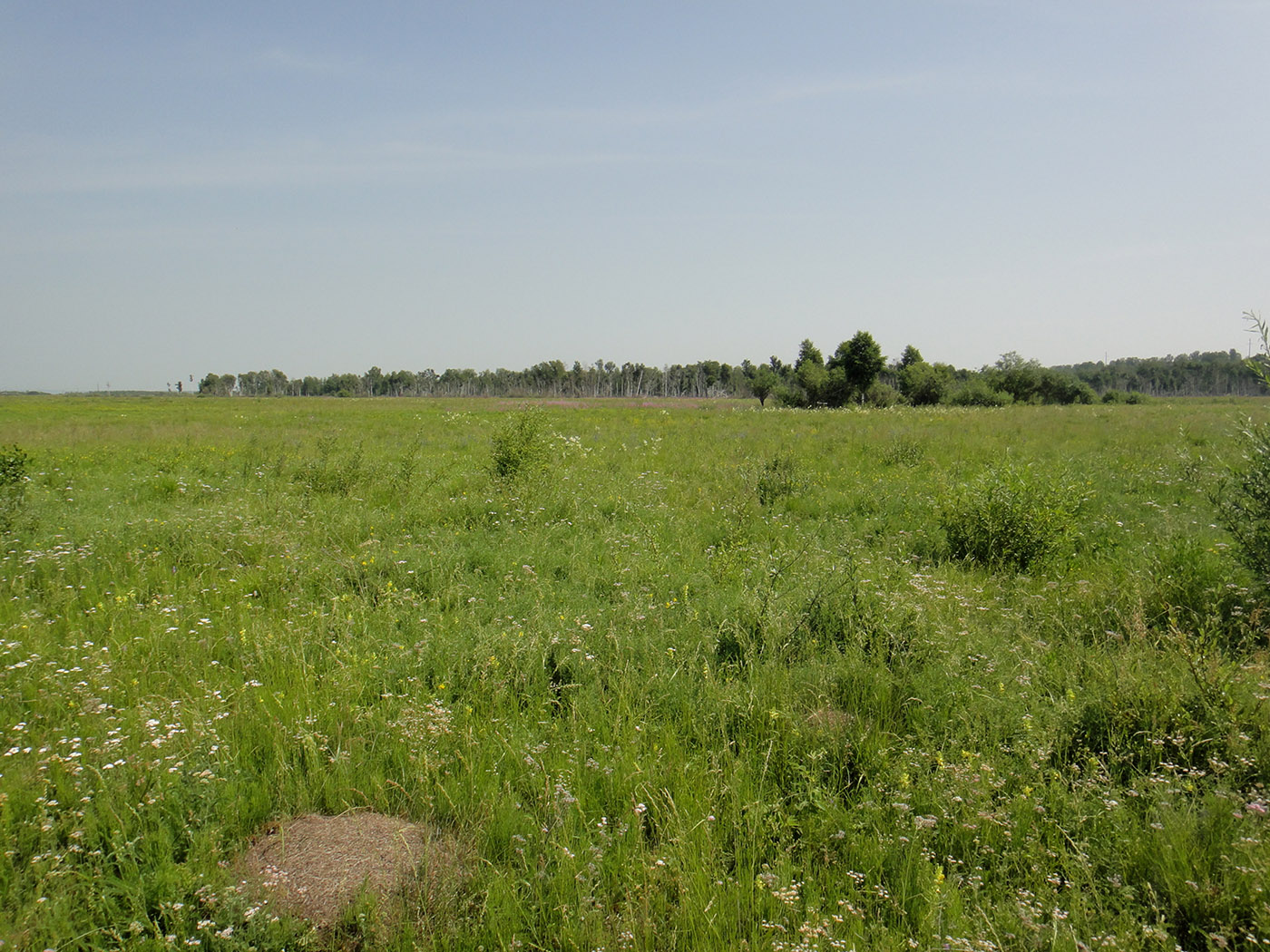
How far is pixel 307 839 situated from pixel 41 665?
121 inches

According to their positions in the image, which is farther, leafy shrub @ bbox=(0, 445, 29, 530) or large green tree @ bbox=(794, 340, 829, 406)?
large green tree @ bbox=(794, 340, 829, 406)

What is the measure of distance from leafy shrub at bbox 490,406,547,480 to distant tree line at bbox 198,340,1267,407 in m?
9.12

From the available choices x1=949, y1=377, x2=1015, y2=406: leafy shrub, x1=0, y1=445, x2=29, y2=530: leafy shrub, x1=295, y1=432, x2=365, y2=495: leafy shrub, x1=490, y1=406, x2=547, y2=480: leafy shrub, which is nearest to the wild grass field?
x1=0, y1=445, x2=29, y2=530: leafy shrub

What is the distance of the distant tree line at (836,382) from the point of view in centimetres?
6425

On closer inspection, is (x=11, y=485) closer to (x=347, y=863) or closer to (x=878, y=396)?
(x=347, y=863)

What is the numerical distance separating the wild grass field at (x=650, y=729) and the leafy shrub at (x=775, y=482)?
226cm

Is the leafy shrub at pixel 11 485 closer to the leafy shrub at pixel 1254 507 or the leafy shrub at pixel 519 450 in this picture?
the leafy shrub at pixel 519 450

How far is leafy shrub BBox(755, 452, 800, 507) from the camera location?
35.5 ft

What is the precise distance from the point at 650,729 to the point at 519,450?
25.3 feet

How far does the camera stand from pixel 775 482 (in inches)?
439

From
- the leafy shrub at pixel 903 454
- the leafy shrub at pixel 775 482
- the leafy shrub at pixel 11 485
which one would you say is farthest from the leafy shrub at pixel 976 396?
the leafy shrub at pixel 11 485

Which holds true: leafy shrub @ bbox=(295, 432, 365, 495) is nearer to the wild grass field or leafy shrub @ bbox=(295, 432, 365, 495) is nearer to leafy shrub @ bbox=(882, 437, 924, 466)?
the wild grass field

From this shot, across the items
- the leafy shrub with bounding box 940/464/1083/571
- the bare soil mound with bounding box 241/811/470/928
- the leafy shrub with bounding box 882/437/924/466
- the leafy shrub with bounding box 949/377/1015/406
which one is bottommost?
the bare soil mound with bounding box 241/811/470/928

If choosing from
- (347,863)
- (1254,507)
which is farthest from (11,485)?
(1254,507)
